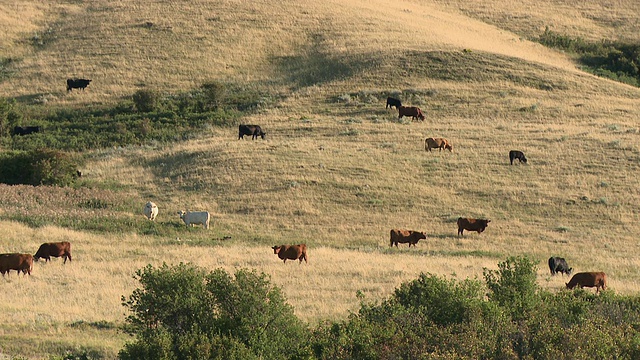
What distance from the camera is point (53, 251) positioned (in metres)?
30.9

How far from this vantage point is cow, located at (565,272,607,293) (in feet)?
93.2

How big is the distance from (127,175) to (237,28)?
111 feet

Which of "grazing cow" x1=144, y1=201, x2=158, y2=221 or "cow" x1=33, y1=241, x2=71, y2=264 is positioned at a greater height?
"cow" x1=33, y1=241, x2=71, y2=264

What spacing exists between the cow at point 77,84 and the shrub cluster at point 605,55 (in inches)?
1608

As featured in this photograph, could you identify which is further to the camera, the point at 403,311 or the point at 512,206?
the point at 512,206

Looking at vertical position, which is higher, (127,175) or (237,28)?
(237,28)

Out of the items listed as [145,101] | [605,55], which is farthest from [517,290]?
[605,55]

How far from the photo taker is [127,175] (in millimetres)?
47469

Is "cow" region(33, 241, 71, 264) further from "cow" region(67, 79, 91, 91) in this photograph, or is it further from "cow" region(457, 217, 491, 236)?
"cow" region(67, 79, 91, 91)

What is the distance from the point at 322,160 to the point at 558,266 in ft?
60.2

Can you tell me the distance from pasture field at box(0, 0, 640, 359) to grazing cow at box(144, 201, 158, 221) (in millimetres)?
344

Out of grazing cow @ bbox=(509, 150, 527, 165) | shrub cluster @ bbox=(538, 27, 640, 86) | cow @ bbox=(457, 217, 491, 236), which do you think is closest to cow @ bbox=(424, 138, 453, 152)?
grazing cow @ bbox=(509, 150, 527, 165)

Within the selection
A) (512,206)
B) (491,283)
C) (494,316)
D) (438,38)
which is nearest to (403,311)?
(494,316)

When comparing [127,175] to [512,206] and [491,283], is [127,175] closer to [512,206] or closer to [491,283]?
[512,206]
